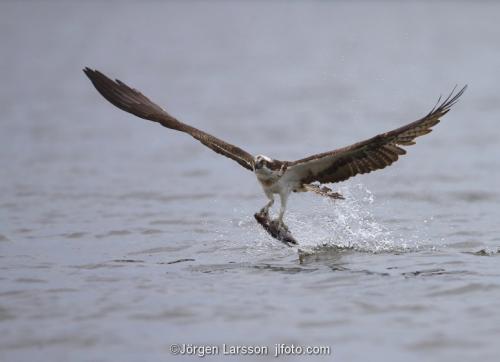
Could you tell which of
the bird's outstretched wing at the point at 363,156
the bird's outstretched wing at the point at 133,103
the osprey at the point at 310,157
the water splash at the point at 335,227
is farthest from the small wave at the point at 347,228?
the bird's outstretched wing at the point at 133,103

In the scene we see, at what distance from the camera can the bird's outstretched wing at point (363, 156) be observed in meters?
10.8

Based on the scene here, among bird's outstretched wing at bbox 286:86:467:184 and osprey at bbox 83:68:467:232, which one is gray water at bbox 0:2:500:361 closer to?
osprey at bbox 83:68:467:232

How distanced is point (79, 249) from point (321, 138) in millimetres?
10357

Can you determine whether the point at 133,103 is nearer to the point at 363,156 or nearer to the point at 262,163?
the point at 262,163

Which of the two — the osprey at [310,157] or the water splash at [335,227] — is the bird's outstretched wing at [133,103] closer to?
the osprey at [310,157]

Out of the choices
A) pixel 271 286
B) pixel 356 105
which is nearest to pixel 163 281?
pixel 271 286

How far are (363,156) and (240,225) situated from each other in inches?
142

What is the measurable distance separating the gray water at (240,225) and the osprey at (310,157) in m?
0.82

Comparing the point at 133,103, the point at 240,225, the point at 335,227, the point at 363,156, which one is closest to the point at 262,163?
the point at 363,156

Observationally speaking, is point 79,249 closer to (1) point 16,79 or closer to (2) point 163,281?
(2) point 163,281

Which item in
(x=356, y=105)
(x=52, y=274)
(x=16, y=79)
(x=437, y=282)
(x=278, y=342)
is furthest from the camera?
(x=16, y=79)

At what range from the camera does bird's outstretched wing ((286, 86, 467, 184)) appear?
423 inches

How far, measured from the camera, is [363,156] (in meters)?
11.3

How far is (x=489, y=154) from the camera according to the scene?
1997cm
